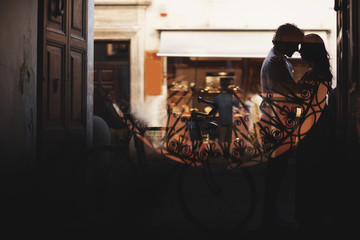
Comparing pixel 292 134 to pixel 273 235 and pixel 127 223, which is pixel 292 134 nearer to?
pixel 273 235

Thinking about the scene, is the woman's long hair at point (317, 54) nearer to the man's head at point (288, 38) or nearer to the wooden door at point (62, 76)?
the man's head at point (288, 38)

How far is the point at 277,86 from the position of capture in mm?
4371

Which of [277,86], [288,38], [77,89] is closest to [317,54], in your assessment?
[288,38]

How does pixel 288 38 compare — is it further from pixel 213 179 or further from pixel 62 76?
pixel 62 76

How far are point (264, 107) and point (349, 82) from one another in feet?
2.39

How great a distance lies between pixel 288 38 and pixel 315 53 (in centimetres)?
27

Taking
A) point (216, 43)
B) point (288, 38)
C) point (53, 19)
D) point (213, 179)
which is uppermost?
point (216, 43)

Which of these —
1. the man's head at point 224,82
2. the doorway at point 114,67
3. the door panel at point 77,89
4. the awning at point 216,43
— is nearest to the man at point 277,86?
the door panel at point 77,89

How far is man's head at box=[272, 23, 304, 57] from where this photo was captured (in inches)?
175

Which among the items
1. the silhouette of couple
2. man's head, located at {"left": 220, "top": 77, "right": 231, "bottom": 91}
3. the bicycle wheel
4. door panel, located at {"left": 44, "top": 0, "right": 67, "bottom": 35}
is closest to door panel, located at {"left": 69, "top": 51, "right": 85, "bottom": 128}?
door panel, located at {"left": 44, "top": 0, "right": 67, "bottom": 35}

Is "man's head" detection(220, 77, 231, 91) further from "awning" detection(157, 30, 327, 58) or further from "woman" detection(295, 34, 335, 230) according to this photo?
"woman" detection(295, 34, 335, 230)

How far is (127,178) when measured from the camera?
460cm

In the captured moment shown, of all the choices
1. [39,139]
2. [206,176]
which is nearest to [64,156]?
[39,139]

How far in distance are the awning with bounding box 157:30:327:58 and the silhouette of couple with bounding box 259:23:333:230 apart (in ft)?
21.8
